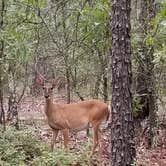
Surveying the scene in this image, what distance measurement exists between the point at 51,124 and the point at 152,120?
219 cm

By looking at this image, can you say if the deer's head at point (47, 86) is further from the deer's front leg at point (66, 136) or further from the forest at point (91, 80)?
the deer's front leg at point (66, 136)

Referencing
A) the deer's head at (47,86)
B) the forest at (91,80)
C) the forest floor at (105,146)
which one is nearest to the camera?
the forest at (91,80)

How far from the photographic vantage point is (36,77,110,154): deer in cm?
1055

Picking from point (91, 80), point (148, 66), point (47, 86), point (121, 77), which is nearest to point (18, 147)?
point (47, 86)

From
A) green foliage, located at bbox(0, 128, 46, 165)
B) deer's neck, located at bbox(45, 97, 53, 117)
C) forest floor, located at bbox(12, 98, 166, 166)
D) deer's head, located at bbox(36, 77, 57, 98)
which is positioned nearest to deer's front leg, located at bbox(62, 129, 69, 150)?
forest floor, located at bbox(12, 98, 166, 166)

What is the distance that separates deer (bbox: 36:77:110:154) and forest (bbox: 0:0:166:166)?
0.02 metres

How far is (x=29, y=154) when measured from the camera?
9.07m

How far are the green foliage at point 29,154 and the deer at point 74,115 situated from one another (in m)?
1.12

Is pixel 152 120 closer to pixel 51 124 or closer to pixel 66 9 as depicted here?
pixel 51 124

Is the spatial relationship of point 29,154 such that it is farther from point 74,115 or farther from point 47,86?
point 74,115

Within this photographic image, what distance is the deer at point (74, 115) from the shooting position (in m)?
10.6

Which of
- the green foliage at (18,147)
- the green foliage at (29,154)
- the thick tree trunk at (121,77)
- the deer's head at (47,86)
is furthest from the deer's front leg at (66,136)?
the thick tree trunk at (121,77)

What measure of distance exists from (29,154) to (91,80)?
16.8 ft

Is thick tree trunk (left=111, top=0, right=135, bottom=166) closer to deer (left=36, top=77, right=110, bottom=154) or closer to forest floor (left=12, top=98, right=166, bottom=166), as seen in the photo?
forest floor (left=12, top=98, right=166, bottom=166)
